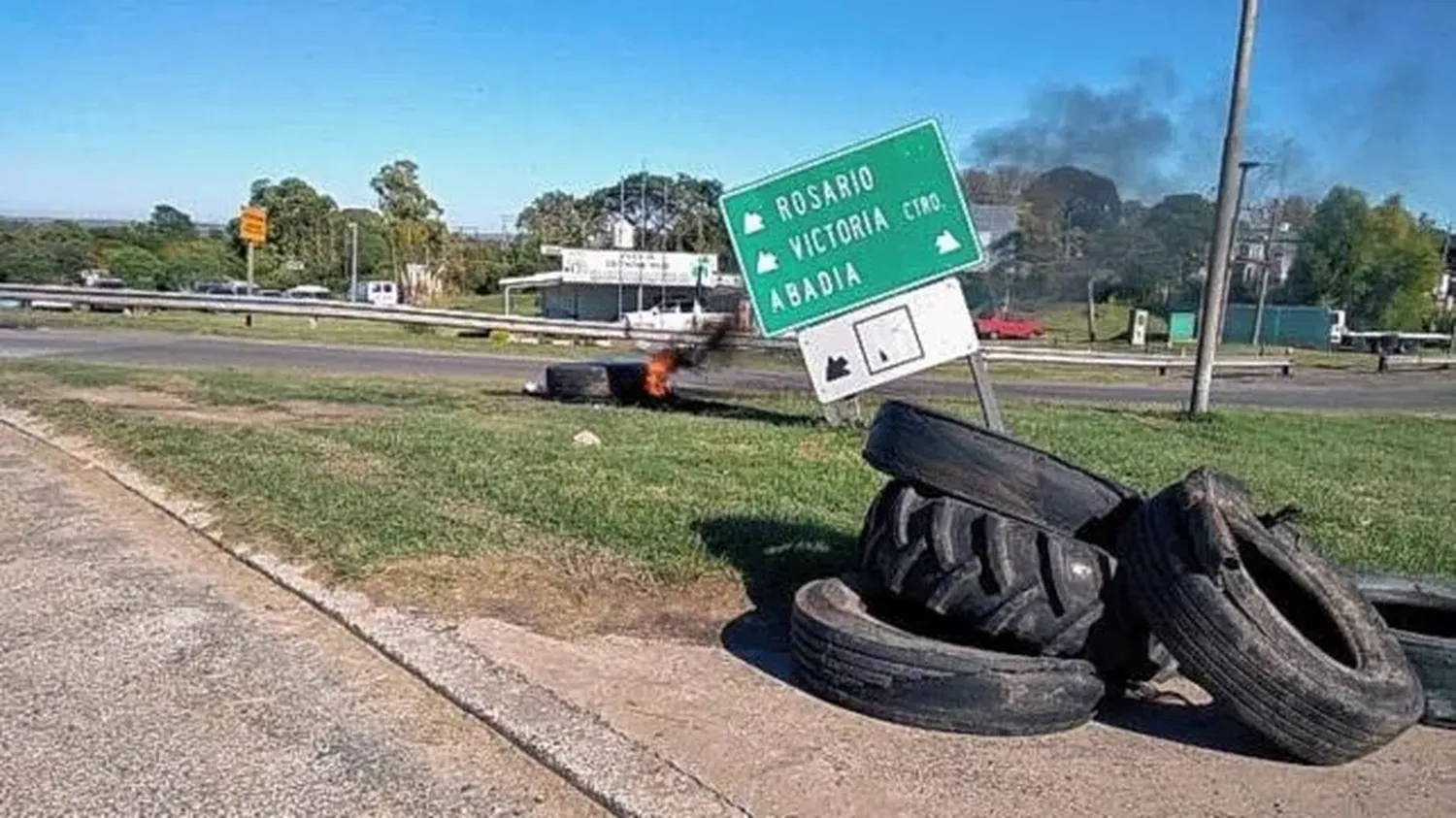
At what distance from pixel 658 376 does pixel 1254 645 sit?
973 cm

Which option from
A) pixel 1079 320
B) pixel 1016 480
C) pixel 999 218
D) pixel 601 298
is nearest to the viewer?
pixel 1016 480

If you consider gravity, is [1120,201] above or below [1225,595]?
above

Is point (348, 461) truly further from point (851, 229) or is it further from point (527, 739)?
point (527, 739)

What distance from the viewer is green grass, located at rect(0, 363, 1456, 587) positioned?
5477 mm

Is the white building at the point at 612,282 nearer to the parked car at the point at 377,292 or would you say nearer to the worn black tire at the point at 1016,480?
the parked car at the point at 377,292

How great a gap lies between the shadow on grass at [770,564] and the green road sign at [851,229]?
200 cm

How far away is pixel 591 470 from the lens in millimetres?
7246

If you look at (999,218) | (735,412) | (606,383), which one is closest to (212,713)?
(735,412)

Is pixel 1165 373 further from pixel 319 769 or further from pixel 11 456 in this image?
pixel 319 769

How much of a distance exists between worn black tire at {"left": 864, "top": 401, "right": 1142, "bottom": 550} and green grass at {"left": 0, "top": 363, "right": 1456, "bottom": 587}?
131 centimetres

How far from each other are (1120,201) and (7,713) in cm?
5205

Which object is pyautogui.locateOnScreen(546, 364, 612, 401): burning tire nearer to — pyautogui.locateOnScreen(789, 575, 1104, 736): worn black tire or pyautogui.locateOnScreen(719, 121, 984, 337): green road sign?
pyautogui.locateOnScreen(719, 121, 984, 337): green road sign

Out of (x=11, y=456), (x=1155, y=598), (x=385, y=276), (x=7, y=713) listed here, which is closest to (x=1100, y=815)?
(x=1155, y=598)

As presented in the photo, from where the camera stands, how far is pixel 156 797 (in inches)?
115
